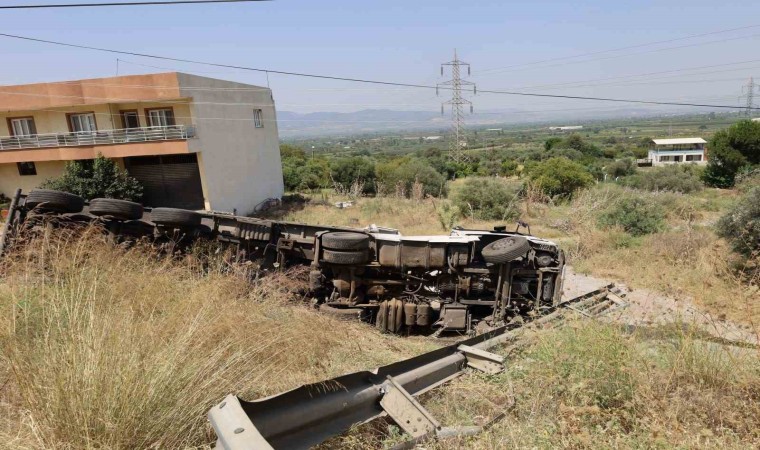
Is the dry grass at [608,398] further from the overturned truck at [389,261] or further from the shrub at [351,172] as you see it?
the shrub at [351,172]

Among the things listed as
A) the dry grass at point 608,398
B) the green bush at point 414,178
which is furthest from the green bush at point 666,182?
the dry grass at point 608,398

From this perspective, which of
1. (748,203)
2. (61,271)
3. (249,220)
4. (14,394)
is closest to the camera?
(14,394)

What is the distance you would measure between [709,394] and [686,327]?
1.19 meters

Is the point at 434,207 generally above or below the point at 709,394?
below

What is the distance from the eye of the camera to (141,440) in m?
2.26

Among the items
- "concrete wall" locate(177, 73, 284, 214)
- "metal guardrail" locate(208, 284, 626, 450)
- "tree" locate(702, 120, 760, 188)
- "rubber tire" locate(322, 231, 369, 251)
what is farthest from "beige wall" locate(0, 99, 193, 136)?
"tree" locate(702, 120, 760, 188)

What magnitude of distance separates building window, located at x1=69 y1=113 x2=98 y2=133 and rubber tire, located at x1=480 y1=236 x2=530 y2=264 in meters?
24.1

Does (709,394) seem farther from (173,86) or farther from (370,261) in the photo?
(173,86)

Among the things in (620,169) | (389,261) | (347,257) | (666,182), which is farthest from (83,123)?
(620,169)

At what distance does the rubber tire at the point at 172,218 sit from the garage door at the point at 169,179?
1739cm

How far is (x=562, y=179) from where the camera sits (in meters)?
29.5

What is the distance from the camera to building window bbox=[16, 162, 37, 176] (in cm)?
2474

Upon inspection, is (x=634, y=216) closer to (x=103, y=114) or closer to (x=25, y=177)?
(x=103, y=114)

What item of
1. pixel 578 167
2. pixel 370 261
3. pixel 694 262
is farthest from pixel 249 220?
pixel 578 167
